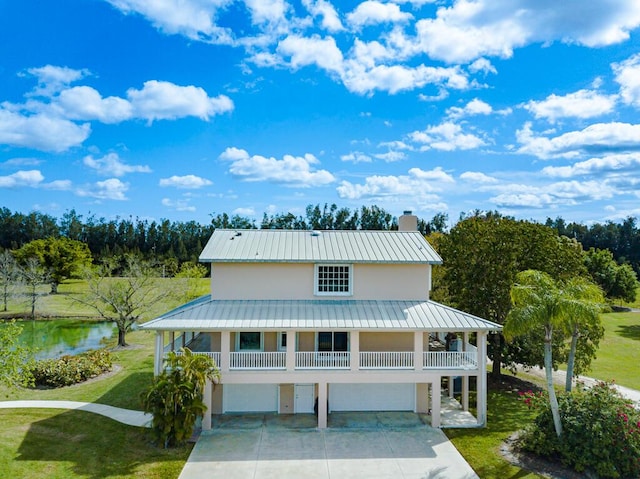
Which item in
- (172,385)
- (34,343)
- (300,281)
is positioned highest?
(300,281)

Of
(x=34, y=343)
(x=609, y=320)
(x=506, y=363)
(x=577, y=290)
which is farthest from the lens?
(x=609, y=320)

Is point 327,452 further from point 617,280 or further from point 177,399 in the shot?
point 617,280

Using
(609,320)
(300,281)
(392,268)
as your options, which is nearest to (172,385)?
(300,281)

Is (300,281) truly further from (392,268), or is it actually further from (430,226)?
(430,226)

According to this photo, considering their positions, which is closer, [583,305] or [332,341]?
[583,305]

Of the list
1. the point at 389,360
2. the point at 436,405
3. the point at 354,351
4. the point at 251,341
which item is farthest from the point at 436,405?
the point at 251,341

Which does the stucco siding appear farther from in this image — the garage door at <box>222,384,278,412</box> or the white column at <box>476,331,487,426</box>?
the garage door at <box>222,384,278,412</box>
